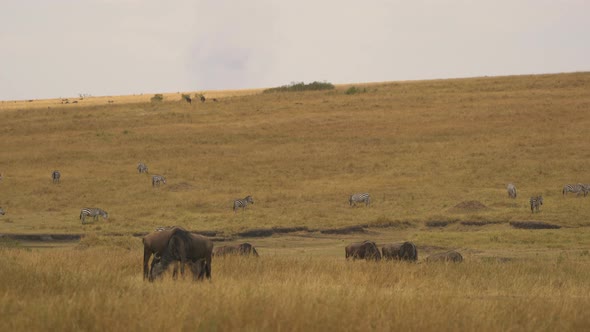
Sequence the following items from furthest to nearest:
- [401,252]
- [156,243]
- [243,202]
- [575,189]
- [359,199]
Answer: [575,189] < [359,199] < [243,202] < [401,252] < [156,243]

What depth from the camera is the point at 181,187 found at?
47062 millimetres

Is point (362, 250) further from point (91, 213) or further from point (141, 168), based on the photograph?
point (141, 168)

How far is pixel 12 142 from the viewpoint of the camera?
2517 inches

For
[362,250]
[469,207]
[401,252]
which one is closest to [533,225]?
[469,207]

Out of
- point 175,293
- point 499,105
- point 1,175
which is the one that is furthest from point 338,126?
point 175,293

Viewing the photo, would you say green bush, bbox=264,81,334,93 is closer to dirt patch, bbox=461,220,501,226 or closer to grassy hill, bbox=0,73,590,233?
grassy hill, bbox=0,73,590,233

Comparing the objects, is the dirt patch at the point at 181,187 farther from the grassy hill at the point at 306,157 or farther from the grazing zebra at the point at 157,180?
the grazing zebra at the point at 157,180

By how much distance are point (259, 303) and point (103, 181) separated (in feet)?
128

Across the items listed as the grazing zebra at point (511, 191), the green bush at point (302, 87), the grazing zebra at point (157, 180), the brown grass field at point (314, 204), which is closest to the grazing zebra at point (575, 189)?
the brown grass field at point (314, 204)

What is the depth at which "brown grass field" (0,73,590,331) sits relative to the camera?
11086 mm

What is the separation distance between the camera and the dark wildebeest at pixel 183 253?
1437 centimetres

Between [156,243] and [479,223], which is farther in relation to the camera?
[479,223]

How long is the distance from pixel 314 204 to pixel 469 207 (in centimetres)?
751

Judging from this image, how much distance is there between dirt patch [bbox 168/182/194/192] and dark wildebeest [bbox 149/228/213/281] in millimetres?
31969
